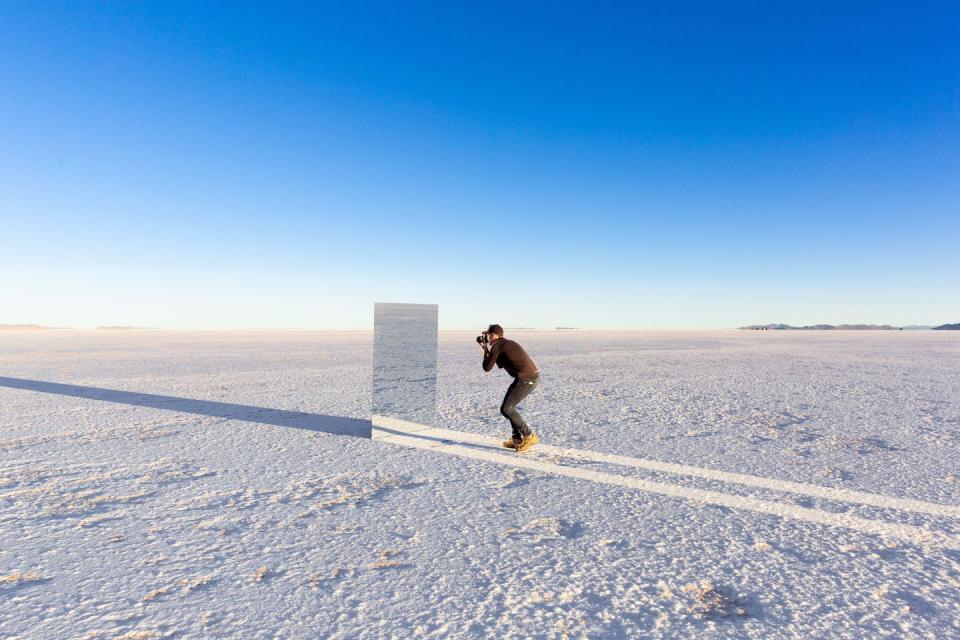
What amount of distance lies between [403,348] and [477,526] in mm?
4460

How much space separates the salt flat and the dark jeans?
1.39 feet

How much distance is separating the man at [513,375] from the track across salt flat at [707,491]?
0.65 feet

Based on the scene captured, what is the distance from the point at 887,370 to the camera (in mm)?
14516

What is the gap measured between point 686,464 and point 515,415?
70.9 inches

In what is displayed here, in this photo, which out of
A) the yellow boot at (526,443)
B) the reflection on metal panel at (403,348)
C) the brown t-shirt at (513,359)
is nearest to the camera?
the yellow boot at (526,443)

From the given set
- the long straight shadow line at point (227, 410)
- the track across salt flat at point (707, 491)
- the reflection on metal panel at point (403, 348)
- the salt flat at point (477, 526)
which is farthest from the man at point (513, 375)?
the long straight shadow line at point (227, 410)

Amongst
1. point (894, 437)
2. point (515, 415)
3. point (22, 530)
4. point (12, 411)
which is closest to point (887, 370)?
point (894, 437)

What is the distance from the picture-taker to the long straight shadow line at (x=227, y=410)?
6910mm

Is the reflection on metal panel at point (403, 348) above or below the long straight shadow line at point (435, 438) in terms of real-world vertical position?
above

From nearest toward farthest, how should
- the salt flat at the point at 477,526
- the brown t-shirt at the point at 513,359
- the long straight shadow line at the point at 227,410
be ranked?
1. the salt flat at the point at 477,526
2. the brown t-shirt at the point at 513,359
3. the long straight shadow line at the point at 227,410

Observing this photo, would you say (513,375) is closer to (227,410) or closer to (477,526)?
(477,526)

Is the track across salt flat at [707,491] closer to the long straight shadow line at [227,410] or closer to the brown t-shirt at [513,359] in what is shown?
the long straight shadow line at [227,410]

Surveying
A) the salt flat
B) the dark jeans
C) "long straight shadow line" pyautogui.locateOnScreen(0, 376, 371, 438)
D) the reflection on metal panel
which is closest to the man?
the dark jeans

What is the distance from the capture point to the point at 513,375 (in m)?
5.95
